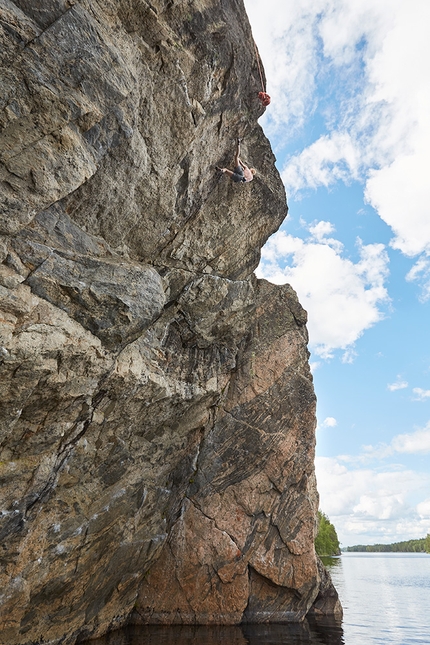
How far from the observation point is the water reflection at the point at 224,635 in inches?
615

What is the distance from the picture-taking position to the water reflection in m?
15.6

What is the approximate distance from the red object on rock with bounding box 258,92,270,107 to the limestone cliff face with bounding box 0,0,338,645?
0.30 metres

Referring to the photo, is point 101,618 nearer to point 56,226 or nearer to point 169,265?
point 169,265

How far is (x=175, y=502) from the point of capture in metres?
17.7

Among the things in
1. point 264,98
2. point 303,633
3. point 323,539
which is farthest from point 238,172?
point 323,539

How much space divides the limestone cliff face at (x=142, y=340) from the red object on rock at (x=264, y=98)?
30 centimetres

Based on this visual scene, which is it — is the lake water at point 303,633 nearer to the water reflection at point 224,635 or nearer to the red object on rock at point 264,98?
the water reflection at point 224,635

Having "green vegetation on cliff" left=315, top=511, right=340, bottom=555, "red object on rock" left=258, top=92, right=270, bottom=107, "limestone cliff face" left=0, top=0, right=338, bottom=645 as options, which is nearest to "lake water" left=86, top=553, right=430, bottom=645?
"limestone cliff face" left=0, top=0, right=338, bottom=645

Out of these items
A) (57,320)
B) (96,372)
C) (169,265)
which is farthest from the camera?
(169,265)

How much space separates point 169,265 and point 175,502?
9701 mm

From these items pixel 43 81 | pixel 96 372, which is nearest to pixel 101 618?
pixel 96 372

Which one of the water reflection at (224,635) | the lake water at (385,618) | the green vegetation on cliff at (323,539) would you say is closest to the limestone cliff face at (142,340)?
the water reflection at (224,635)

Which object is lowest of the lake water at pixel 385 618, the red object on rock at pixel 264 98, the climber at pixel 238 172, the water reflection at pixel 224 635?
the water reflection at pixel 224 635

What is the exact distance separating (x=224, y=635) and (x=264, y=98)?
64.0ft
